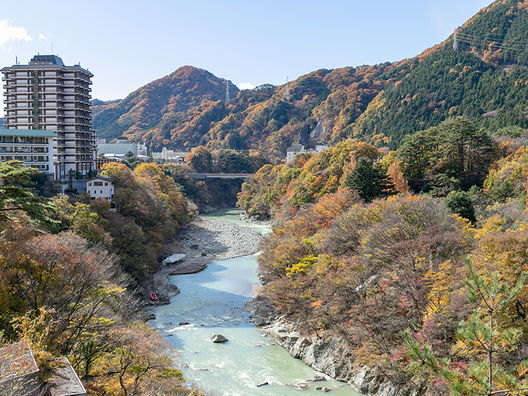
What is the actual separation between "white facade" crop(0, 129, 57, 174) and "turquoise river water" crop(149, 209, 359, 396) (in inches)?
611

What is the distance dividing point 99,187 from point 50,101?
40.7 ft

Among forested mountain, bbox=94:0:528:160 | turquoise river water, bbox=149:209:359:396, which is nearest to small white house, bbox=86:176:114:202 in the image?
turquoise river water, bbox=149:209:359:396

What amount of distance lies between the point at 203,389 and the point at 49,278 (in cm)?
688

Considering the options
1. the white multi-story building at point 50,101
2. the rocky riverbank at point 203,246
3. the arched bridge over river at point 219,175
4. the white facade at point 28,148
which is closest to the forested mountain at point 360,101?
the arched bridge over river at point 219,175

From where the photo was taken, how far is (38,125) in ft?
129

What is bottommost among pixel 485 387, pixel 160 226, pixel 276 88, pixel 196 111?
pixel 160 226

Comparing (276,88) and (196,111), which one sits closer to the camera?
(196,111)

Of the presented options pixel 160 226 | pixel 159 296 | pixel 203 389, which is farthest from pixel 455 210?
pixel 160 226

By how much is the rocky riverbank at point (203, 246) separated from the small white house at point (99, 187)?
25.7 ft

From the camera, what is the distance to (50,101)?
39.4m

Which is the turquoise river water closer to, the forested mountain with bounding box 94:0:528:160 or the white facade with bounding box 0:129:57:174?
the white facade with bounding box 0:129:57:174

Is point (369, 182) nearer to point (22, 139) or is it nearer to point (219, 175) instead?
point (22, 139)

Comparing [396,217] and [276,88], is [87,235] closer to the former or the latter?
[396,217]

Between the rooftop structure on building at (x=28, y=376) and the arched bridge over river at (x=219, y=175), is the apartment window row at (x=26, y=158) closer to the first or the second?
the rooftop structure on building at (x=28, y=376)
